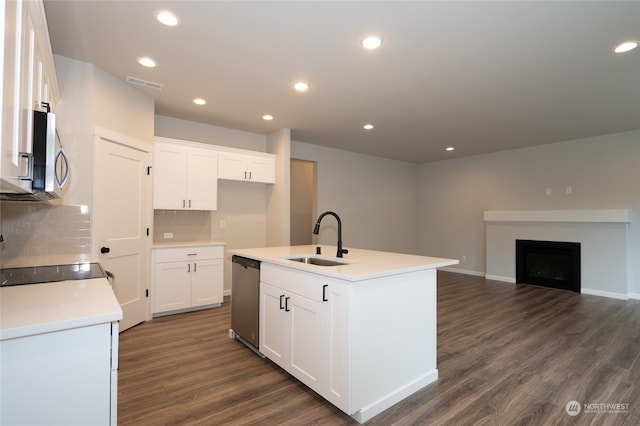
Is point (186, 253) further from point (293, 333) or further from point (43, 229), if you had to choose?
point (293, 333)

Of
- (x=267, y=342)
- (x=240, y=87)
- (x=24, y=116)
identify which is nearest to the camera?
(x=24, y=116)

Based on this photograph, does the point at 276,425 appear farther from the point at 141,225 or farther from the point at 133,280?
the point at 141,225

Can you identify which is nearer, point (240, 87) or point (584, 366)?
point (584, 366)

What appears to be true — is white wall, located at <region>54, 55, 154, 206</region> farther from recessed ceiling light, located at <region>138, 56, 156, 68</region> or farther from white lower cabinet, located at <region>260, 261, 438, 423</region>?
white lower cabinet, located at <region>260, 261, 438, 423</region>

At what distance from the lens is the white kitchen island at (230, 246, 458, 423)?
1.92 meters

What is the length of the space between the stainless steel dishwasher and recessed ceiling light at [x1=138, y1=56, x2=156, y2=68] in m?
1.96

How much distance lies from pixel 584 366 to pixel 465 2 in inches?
120

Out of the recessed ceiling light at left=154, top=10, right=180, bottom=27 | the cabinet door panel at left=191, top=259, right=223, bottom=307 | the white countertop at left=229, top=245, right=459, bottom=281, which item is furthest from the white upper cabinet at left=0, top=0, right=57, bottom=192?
the cabinet door panel at left=191, top=259, right=223, bottom=307

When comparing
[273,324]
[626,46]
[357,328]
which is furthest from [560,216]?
[273,324]

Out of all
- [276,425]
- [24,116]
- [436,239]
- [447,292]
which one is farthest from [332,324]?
[436,239]

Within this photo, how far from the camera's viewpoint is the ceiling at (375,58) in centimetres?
212

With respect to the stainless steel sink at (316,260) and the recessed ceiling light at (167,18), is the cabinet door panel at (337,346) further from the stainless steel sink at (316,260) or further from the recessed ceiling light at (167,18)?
the recessed ceiling light at (167,18)

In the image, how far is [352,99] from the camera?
366 centimetres

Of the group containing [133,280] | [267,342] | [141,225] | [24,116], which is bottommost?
[267,342]
